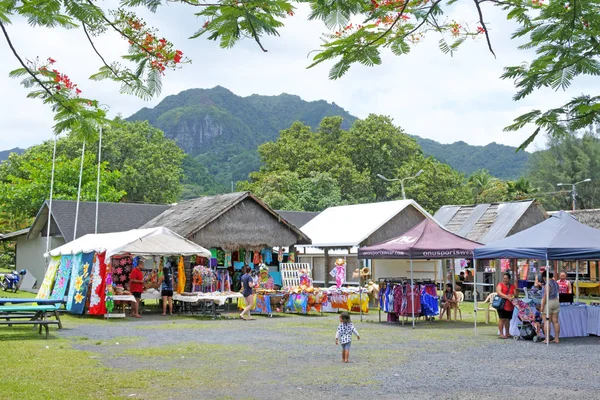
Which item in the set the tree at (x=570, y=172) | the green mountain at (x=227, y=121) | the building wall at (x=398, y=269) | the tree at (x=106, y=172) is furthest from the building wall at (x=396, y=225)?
the green mountain at (x=227, y=121)

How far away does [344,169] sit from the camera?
198 ft

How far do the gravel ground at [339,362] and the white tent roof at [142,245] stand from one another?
8.75ft

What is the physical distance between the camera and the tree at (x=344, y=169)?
56.2 metres

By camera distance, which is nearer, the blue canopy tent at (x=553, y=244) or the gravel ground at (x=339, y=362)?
the gravel ground at (x=339, y=362)

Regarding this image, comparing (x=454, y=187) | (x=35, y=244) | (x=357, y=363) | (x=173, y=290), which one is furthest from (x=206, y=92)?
(x=357, y=363)

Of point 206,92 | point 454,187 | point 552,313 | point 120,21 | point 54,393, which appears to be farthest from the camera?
point 206,92

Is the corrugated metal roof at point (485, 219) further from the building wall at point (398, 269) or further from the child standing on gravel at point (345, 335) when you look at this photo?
the child standing on gravel at point (345, 335)

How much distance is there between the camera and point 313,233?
101ft

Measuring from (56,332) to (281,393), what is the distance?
8.83 meters

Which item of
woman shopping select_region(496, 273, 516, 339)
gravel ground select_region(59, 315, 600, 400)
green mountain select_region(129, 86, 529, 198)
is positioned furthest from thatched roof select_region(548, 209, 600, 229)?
green mountain select_region(129, 86, 529, 198)

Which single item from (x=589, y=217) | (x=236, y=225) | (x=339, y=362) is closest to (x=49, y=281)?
(x=236, y=225)

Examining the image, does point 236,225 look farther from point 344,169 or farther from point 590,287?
point 344,169

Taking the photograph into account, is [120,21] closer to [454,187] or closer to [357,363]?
[357,363]

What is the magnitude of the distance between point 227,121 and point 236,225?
441 feet
